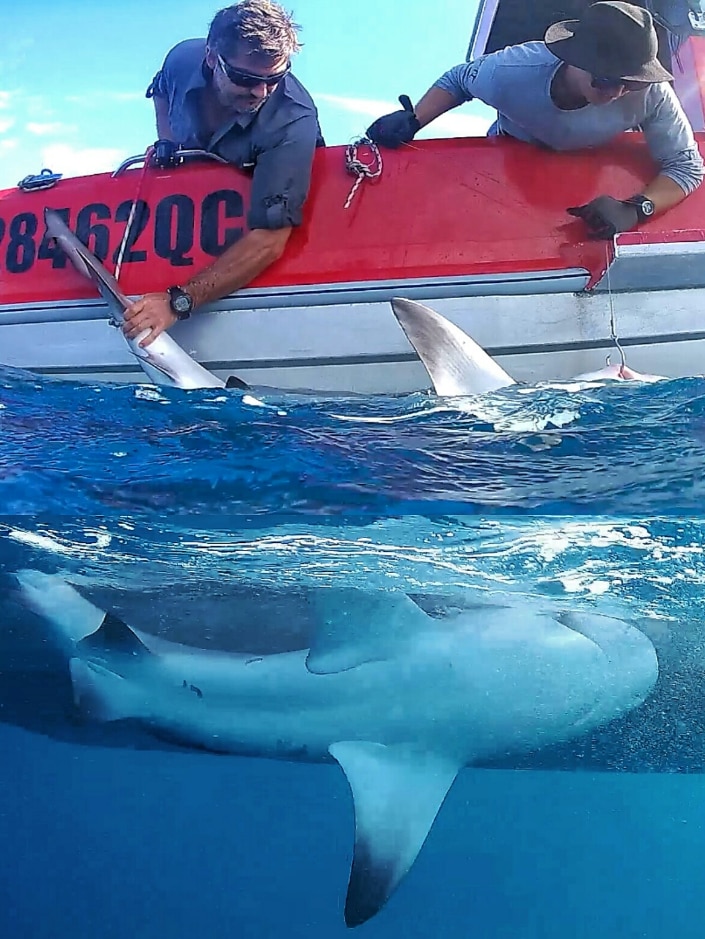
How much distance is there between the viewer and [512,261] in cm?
329

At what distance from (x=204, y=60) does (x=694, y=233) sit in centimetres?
167

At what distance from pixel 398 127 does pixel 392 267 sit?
1.63 ft

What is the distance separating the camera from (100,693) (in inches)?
108

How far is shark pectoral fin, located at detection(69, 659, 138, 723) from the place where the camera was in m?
2.71

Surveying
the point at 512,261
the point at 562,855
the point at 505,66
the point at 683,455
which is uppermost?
the point at 505,66

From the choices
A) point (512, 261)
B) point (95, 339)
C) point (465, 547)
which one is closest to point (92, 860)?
point (465, 547)

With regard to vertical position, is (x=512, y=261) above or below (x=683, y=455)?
above

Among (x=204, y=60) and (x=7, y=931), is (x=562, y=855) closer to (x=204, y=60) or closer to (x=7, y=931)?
(x=7, y=931)

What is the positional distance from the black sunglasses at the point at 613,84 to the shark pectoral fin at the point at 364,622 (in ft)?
5.75

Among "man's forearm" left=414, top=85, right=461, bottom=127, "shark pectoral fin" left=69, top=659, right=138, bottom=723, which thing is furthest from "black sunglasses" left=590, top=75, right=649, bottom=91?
"shark pectoral fin" left=69, top=659, right=138, bottom=723

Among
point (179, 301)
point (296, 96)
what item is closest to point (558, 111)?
point (296, 96)

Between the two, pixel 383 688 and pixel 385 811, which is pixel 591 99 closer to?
pixel 383 688

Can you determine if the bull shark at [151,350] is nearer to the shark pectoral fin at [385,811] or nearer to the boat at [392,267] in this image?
the boat at [392,267]

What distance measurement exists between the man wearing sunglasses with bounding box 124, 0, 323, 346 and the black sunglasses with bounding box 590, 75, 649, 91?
2.99 ft
